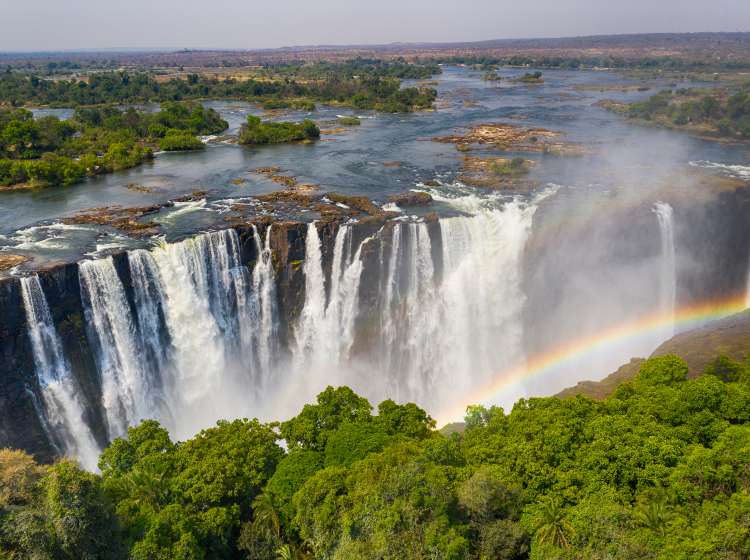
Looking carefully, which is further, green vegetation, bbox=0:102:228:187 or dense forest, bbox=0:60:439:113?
dense forest, bbox=0:60:439:113

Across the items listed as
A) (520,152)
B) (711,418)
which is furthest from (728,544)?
(520,152)

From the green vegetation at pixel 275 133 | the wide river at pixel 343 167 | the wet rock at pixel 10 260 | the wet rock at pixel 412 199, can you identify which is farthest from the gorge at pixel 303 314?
the green vegetation at pixel 275 133

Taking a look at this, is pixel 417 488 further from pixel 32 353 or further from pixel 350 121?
pixel 350 121

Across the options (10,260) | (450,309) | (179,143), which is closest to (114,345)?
(10,260)

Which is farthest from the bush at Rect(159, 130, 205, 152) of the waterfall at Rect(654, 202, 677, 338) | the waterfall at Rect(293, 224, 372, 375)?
the waterfall at Rect(654, 202, 677, 338)

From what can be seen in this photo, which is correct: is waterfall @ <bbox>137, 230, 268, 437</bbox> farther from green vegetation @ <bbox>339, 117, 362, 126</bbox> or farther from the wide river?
green vegetation @ <bbox>339, 117, 362, 126</bbox>

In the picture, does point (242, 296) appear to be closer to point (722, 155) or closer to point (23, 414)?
point (23, 414)
